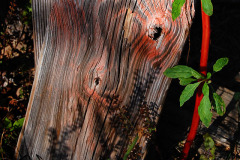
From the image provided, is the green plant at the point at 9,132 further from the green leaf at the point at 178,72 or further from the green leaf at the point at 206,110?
the green leaf at the point at 206,110

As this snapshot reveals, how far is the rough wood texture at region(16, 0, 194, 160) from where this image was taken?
1.75 m

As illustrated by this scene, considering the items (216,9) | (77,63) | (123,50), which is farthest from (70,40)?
(216,9)

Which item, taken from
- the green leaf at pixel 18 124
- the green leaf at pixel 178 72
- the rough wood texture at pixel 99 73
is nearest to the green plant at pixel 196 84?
the green leaf at pixel 178 72

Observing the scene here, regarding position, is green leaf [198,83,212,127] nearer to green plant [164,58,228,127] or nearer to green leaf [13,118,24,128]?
green plant [164,58,228,127]

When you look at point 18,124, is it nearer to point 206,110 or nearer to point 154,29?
point 154,29

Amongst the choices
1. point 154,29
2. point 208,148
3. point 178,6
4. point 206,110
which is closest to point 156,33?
point 154,29

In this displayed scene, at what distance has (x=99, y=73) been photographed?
1.89 metres

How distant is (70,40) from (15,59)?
205 centimetres

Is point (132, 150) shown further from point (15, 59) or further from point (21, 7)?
point (21, 7)

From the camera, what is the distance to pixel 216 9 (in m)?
4.33

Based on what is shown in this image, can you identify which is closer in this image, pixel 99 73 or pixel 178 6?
pixel 178 6

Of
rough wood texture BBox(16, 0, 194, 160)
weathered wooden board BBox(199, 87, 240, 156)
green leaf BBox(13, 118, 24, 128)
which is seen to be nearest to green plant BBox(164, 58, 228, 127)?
rough wood texture BBox(16, 0, 194, 160)

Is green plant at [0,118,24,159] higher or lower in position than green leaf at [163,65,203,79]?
lower

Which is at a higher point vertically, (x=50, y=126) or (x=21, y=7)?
(x=21, y=7)
